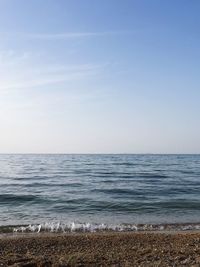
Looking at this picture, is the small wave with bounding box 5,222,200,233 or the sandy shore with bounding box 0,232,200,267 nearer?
the sandy shore with bounding box 0,232,200,267

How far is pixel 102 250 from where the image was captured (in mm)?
10711

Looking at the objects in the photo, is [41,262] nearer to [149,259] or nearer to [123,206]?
[149,259]

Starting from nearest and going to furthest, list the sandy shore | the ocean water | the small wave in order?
1. the sandy shore
2. the small wave
3. the ocean water

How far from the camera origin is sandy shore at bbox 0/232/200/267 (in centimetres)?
889

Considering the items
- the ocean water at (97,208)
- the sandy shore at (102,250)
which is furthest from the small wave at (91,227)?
the sandy shore at (102,250)

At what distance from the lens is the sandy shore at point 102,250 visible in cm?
889

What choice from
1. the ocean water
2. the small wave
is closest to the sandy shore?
the small wave

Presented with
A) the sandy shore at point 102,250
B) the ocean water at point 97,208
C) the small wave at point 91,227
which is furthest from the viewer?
the ocean water at point 97,208

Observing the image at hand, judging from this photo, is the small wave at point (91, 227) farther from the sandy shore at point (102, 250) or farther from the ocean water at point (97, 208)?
the sandy shore at point (102, 250)

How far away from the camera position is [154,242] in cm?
1190

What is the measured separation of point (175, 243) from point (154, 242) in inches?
25.8

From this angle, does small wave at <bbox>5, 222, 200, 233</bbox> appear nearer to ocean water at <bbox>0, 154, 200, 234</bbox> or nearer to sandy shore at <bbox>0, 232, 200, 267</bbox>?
ocean water at <bbox>0, 154, 200, 234</bbox>

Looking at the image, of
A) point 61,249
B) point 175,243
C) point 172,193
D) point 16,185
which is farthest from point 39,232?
point 16,185

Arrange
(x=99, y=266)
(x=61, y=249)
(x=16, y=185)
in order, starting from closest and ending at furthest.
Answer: (x=99, y=266), (x=61, y=249), (x=16, y=185)
